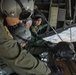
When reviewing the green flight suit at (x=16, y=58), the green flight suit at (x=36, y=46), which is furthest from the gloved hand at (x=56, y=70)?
the green flight suit at (x=36, y=46)

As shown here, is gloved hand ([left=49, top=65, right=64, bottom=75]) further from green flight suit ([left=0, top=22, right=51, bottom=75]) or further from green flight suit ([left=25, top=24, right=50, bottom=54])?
green flight suit ([left=25, top=24, right=50, bottom=54])

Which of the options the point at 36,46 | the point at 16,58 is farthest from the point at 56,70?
the point at 36,46

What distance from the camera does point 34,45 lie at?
205 cm

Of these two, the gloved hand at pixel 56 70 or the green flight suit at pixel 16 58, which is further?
the gloved hand at pixel 56 70

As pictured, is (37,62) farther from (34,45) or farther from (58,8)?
(58,8)

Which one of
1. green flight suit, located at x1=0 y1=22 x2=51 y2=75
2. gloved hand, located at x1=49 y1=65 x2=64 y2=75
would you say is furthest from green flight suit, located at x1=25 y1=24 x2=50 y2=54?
green flight suit, located at x1=0 y1=22 x2=51 y2=75

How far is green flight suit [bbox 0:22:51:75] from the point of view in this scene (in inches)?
50.3

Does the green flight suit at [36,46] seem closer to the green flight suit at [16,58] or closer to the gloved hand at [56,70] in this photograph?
the gloved hand at [56,70]

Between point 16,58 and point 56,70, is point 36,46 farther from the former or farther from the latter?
point 16,58

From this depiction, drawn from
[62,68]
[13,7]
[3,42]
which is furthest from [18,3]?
[62,68]

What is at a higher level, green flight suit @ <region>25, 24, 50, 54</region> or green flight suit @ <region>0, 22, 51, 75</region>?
green flight suit @ <region>0, 22, 51, 75</region>

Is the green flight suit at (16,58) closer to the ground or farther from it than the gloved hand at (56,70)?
farther from it

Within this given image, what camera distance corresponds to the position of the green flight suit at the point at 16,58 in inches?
50.3

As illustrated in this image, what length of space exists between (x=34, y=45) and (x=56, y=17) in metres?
2.38
